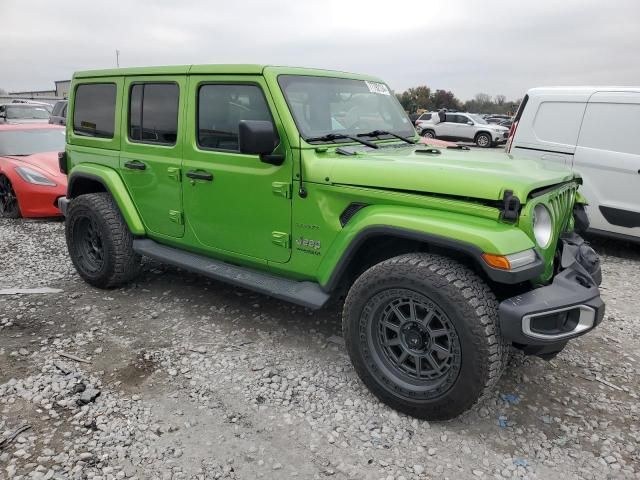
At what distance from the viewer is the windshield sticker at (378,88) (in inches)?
155

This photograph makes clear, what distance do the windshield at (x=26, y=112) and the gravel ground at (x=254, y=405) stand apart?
1295 cm

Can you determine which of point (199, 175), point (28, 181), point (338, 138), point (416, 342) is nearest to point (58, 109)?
point (28, 181)

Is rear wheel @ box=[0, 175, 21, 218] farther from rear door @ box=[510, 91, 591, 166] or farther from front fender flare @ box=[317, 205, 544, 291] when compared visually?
rear door @ box=[510, 91, 591, 166]

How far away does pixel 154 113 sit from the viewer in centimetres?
397

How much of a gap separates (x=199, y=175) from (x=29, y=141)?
19.6 feet

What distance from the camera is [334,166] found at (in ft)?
9.84

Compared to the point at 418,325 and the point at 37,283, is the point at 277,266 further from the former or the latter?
the point at 37,283

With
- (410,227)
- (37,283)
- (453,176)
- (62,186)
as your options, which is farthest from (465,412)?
(62,186)

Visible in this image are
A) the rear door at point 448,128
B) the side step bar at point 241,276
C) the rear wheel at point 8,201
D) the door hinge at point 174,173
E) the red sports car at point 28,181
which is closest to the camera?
the side step bar at point 241,276

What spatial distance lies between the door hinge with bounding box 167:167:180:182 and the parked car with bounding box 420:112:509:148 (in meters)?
18.6

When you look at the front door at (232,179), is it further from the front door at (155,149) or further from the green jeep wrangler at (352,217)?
the front door at (155,149)

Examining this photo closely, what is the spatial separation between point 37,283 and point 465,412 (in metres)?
4.05

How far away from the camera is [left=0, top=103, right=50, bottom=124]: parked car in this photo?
47.5 ft

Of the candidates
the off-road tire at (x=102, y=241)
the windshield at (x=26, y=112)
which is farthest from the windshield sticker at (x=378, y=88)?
the windshield at (x=26, y=112)
